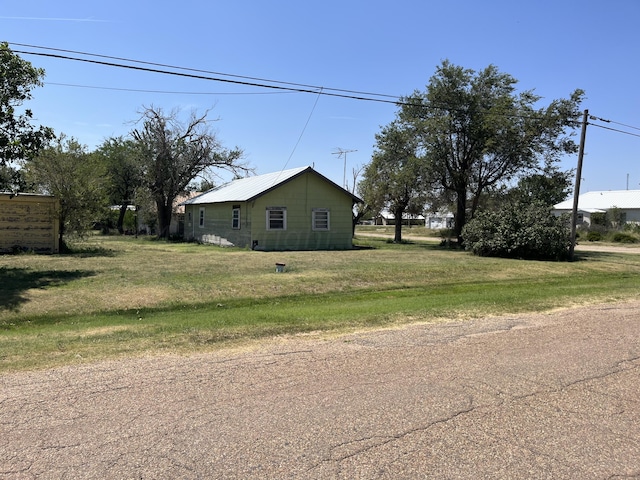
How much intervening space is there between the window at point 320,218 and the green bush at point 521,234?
7163 mm

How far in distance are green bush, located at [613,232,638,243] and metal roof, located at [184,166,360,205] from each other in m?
26.3

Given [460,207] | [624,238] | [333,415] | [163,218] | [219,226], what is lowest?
[333,415]

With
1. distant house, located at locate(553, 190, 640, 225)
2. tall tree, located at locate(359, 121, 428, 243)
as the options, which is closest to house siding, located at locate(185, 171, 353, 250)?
tall tree, located at locate(359, 121, 428, 243)

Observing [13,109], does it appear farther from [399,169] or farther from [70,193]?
[399,169]

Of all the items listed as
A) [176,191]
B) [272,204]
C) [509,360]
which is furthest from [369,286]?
[176,191]

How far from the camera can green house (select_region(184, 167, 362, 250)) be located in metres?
24.7

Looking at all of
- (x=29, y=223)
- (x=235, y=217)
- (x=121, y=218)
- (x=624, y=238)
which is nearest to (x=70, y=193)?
(x=29, y=223)

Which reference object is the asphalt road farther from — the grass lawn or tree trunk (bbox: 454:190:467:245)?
tree trunk (bbox: 454:190:467:245)

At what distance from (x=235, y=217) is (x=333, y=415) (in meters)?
22.7

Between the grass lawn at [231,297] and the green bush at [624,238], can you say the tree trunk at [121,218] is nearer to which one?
the grass lawn at [231,297]

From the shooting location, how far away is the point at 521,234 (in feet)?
73.6

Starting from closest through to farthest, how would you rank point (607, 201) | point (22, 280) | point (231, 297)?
point (231, 297) < point (22, 280) < point (607, 201)

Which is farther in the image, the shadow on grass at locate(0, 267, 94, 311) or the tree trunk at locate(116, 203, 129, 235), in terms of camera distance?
the tree trunk at locate(116, 203, 129, 235)

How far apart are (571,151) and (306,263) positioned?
18846 mm
